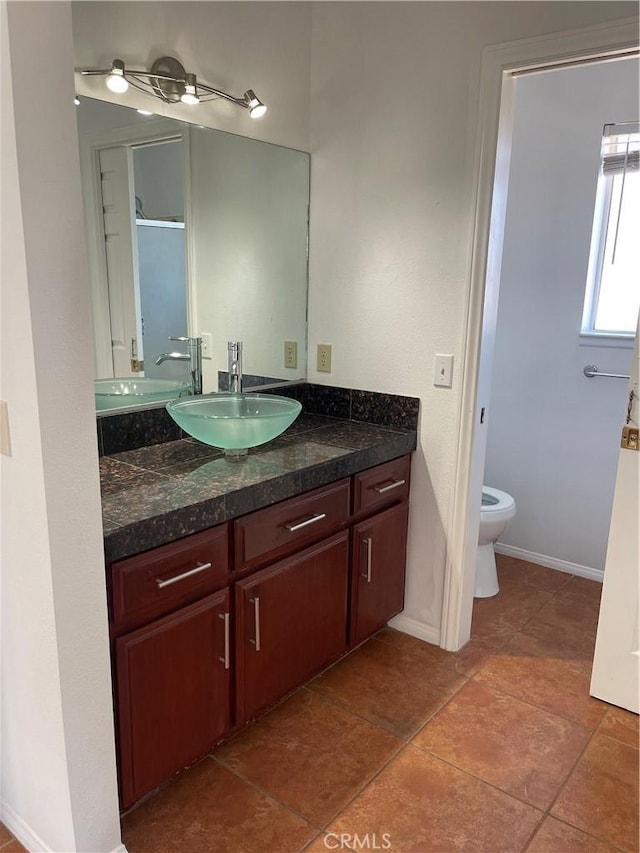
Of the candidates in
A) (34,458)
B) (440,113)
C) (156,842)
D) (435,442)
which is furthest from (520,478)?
(34,458)

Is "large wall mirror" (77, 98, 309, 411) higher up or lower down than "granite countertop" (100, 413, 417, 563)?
higher up

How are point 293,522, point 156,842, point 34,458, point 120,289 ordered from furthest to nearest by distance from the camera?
point 120,289, point 293,522, point 156,842, point 34,458

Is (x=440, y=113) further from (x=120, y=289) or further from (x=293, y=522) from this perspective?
(x=293, y=522)

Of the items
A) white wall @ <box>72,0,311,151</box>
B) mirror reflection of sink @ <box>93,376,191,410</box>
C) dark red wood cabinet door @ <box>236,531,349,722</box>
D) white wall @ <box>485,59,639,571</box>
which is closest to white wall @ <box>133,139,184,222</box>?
white wall @ <box>72,0,311,151</box>

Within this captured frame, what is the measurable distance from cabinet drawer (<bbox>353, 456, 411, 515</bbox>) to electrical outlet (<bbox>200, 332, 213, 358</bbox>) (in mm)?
711

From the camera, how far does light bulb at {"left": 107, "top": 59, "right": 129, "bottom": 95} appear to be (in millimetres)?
1838

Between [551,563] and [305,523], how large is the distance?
1829 mm

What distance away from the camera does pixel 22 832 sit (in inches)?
62.5

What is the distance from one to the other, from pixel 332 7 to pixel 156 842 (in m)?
2.69

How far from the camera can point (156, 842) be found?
1.60 metres

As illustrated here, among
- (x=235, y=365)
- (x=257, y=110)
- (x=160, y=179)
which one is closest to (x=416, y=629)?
(x=235, y=365)

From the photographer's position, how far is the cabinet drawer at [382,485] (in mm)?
2174

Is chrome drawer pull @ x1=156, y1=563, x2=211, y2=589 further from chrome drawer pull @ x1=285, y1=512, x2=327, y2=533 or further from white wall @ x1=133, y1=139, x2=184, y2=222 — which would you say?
white wall @ x1=133, y1=139, x2=184, y2=222

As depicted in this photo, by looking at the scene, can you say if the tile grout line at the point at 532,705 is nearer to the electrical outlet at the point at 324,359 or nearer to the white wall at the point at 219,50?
the electrical outlet at the point at 324,359
